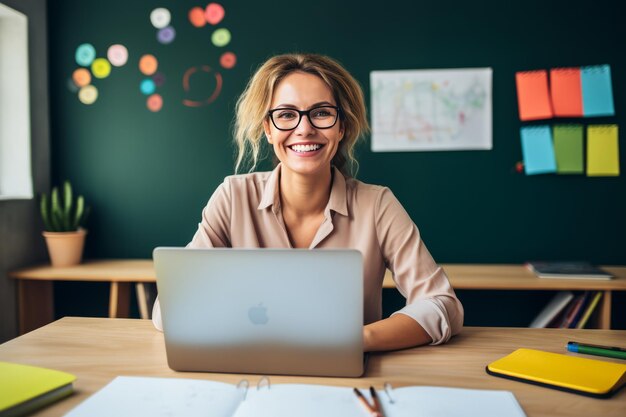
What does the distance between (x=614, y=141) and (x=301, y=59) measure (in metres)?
1.98

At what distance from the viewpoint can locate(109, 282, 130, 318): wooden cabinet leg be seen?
8.61 ft

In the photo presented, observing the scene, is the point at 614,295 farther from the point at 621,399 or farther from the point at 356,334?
the point at 356,334

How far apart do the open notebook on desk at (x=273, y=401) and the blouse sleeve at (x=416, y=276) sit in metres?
0.32

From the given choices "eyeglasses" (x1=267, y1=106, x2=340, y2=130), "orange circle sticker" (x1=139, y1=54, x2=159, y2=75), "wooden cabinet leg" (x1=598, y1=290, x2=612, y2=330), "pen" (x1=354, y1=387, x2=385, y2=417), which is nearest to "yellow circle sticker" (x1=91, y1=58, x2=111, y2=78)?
"orange circle sticker" (x1=139, y1=54, x2=159, y2=75)

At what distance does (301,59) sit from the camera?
166 cm

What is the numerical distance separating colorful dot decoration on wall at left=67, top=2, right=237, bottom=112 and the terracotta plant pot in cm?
83

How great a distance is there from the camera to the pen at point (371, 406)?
0.81m

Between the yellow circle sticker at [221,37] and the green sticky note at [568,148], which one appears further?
the yellow circle sticker at [221,37]

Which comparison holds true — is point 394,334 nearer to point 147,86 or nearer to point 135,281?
point 135,281

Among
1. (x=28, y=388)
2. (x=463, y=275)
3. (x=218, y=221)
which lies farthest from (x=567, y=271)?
(x=28, y=388)

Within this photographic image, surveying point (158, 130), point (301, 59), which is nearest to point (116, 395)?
point (301, 59)

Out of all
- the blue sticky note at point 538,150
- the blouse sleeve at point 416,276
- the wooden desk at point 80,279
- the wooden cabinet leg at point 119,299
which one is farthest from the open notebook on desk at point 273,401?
the blue sticky note at point 538,150

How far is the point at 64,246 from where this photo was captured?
9.05 feet

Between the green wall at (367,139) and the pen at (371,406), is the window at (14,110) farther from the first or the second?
the pen at (371,406)
